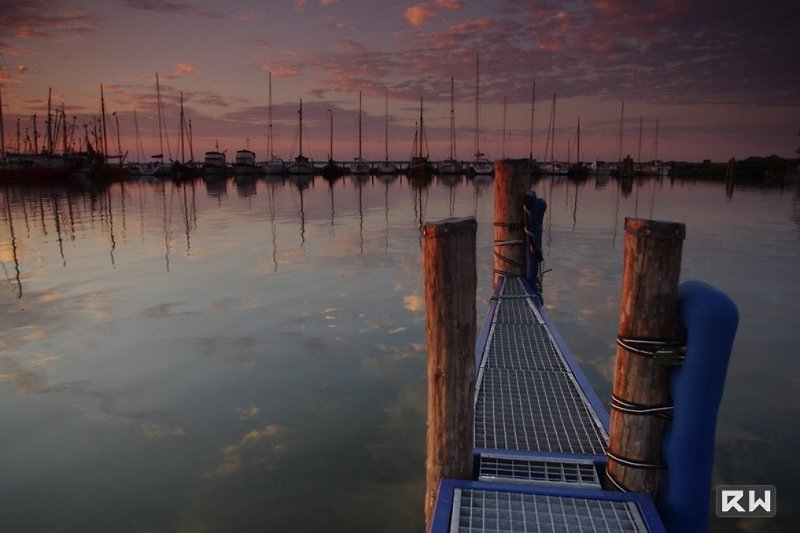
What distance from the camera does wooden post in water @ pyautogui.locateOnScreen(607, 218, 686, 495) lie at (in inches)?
144

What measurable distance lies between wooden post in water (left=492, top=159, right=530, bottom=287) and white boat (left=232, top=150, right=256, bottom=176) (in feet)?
312

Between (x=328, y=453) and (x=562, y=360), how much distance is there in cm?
350

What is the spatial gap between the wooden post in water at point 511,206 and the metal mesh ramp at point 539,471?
6519 millimetres

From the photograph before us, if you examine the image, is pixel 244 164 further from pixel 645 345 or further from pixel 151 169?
pixel 645 345

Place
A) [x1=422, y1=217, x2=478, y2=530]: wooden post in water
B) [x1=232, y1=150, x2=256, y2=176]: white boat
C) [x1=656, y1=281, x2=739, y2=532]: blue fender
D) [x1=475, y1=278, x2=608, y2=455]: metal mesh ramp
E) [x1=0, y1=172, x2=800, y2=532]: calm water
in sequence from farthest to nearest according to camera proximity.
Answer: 1. [x1=232, y1=150, x2=256, y2=176]: white boat
2. [x1=0, y1=172, x2=800, y2=532]: calm water
3. [x1=475, y1=278, x2=608, y2=455]: metal mesh ramp
4. [x1=422, y1=217, x2=478, y2=530]: wooden post in water
5. [x1=656, y1=281, x2=739, y2=532]: blue fender

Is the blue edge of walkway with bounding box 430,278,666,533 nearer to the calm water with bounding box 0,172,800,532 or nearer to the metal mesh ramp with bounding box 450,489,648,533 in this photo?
the metal mesh ramp with bounding box 450,489,648,533

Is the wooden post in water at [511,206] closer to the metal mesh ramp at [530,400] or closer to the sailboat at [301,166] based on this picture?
the metal mesh ramp at [530,400]

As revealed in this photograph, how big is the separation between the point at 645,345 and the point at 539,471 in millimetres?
1624

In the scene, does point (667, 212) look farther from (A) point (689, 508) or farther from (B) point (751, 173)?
(B) point (751, 173)

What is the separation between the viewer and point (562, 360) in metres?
7.00

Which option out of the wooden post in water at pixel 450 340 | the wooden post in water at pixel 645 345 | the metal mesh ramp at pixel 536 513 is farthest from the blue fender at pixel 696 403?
the wooden post in water at pixel 450 340

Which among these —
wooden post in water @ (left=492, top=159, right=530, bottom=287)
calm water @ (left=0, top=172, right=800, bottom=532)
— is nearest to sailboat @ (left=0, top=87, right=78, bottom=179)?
calm water @ (left=0, top=172, right=800, bottom=532)

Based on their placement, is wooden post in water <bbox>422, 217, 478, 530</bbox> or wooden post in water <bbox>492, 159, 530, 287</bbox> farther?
wooden post in water <bbox>492, 159, 530, 287</bbox>

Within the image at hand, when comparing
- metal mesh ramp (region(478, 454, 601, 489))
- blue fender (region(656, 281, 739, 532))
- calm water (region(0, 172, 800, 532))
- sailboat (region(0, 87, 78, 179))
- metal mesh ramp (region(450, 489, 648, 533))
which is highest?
sailboat (region(0, 87, 78, 179))
